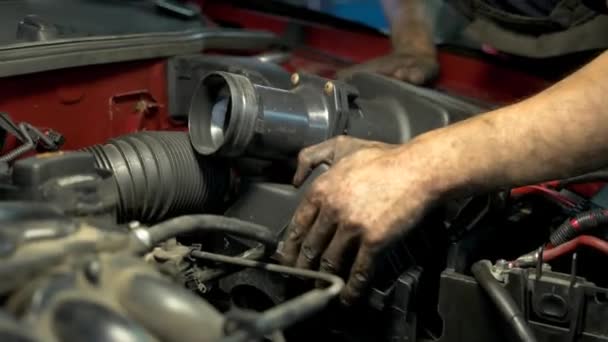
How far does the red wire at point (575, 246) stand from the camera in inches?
32.4

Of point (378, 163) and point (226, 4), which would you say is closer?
point (378, 163)

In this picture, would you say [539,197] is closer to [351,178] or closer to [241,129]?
[351,178]

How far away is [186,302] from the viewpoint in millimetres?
528

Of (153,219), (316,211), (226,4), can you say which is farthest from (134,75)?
(226,4)

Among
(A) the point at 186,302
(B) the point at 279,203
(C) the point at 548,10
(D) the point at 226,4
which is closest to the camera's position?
(A) the point at 186,302

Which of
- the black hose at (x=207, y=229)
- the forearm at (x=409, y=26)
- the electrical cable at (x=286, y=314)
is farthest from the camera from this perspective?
the forearm at (x=409, y=26)

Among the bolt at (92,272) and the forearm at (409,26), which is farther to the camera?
the forearm at (409,26)

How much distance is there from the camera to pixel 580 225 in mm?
853

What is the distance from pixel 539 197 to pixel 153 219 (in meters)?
0.56

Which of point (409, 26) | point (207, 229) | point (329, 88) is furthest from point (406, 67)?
point (207, 229)

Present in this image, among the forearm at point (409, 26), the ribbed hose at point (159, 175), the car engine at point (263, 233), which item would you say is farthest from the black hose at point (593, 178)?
the forearm at point (409, 26)

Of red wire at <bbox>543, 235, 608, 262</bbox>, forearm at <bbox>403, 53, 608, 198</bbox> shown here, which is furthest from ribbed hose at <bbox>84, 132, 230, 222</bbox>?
red wire at <bbox>543, 235, 608, 262</bbox>

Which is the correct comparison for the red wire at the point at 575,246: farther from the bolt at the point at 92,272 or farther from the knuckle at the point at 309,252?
the bolt at the point at 92,272

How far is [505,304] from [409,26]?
3.67ft
